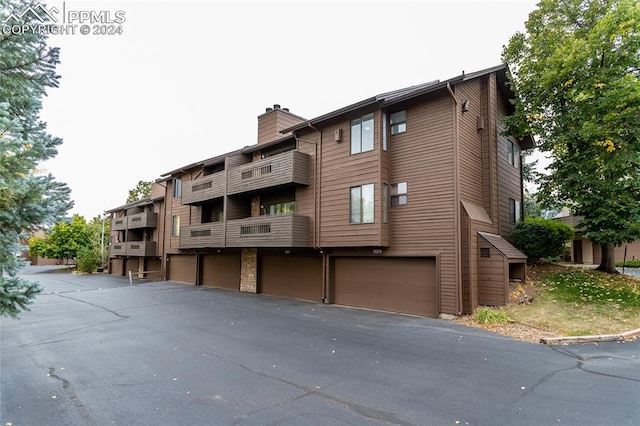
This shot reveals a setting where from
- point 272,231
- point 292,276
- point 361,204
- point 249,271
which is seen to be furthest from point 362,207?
point 249,271

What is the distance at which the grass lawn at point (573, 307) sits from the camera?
→ 9523 millimetres

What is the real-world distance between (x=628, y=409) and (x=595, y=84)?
1267cm

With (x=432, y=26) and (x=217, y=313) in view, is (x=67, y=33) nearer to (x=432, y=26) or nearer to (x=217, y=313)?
(x=217, y=313)

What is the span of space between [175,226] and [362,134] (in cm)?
1787

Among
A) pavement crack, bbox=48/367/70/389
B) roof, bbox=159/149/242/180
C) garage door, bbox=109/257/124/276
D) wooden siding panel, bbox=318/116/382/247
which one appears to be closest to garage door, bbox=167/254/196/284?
roof, bbox=159/149/242/180

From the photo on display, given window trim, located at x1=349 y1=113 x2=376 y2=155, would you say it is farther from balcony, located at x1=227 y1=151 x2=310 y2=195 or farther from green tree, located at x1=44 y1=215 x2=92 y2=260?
green tree, located at x1=44 y1=215 x2=92 y2=260

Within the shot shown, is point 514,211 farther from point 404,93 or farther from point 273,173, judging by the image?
point 273,173

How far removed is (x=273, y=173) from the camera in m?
16.5

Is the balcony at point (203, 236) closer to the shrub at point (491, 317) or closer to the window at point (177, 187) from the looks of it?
the window at point (177, 187)

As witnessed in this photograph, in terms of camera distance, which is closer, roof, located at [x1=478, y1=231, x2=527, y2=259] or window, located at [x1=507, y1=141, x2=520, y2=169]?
roof, located at [x1=478, y1=231, x2=527, y2=259]

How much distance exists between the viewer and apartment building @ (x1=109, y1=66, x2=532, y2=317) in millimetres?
12039

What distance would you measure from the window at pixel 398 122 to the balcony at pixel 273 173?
4305 mm

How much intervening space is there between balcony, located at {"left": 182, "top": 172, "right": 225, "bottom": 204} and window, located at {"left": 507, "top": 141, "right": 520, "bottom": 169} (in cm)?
1539

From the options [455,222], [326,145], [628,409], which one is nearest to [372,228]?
[455,222]
